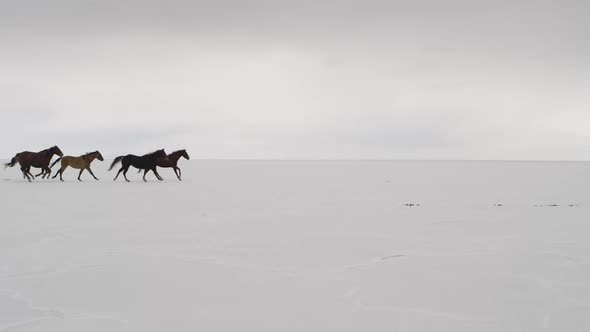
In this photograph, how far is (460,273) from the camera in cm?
501

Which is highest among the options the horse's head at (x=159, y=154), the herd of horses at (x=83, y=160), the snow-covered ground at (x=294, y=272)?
the horse's head at (x=159, y=154)

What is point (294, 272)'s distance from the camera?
5.11 meters

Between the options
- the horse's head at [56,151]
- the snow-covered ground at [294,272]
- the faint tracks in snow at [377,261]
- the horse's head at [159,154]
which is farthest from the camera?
the horse's head at [159,154]

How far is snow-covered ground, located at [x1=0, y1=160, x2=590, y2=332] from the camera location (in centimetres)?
373

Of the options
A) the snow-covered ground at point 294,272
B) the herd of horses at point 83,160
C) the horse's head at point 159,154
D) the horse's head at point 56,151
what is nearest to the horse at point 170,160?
the herd of horses at point 83,160

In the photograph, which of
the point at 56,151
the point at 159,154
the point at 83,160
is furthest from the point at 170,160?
the point at 56,151

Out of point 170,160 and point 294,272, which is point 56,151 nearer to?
point 170,160

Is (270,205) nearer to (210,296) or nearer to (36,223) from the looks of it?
(36,223)

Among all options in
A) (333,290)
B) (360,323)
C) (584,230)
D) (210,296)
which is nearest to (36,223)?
(210,296)

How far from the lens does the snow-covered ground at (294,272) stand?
3.73 meters

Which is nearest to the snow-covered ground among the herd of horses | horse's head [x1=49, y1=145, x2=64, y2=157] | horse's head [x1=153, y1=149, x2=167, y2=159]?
horse's head [x1=153, y1=149, x2=167, y2=159]

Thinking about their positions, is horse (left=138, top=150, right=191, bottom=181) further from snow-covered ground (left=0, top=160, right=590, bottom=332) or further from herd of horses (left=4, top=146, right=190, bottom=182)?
snow-covered ground (left=0, top=160, right=590, bottom=332)

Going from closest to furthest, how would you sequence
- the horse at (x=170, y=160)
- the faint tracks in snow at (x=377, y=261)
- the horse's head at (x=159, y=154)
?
the faint tracks in snow at (x=377, y=261)
the horse's head at (x=159, y=154)
the horse at (x=170, y=160)

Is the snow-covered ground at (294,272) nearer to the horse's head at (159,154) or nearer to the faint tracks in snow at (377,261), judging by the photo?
the faint tracks in snow at (377,261)
